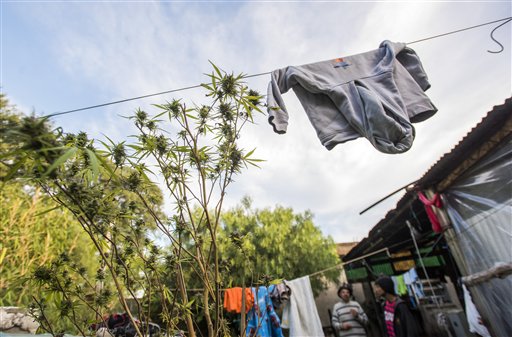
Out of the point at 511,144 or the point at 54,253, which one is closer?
the point at 511,144

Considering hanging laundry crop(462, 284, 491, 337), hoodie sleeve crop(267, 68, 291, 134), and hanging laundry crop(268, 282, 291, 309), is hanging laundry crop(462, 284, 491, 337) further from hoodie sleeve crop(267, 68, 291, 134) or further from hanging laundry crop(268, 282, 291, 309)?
hoodie sleeve crop(267, 68, 291, 134)

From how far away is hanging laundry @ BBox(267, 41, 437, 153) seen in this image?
4.42ft

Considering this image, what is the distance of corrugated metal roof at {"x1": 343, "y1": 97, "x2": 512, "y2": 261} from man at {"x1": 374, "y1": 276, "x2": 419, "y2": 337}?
1.11 m

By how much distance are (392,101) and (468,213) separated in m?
1.82

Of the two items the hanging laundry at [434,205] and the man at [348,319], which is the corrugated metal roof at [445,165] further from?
the man at [348,319]

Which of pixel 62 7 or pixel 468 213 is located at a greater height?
pixel 62 7

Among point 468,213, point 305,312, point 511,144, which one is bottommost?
point 305,312

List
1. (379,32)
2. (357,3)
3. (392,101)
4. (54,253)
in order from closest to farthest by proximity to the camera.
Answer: (392,101), (379,32), (357,3), (54,253)

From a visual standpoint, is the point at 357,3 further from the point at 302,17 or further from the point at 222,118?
the point at 222,118

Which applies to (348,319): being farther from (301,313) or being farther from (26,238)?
(26,238)

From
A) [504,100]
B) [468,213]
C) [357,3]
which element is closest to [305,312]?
[468,213]

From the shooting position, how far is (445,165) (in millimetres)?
2480

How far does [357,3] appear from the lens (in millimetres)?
2320

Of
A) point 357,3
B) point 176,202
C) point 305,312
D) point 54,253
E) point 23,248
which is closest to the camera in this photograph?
point 176,202
